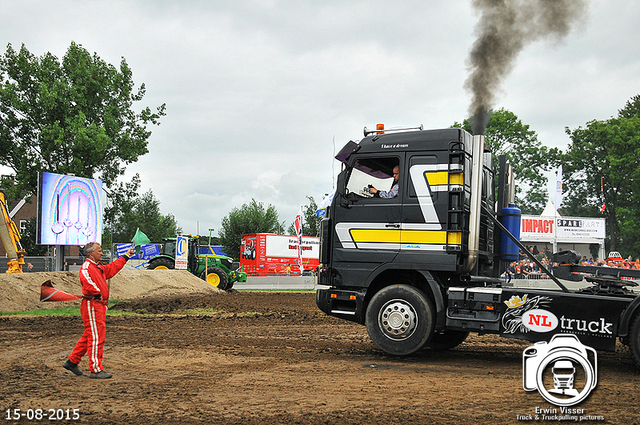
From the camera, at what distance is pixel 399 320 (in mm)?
8305

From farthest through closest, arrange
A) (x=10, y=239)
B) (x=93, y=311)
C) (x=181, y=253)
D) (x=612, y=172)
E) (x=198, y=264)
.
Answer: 1. (x=612, y=172)
2. (x=198, y=264)
3. (x=181, y=253)
4. (x=10, y=239)
5. (x=93, y=311)

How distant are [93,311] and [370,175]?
178 inches

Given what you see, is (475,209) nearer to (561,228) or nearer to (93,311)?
(93,311)

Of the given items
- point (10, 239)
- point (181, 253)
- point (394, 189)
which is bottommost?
point (181, 253)

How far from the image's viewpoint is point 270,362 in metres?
8.19

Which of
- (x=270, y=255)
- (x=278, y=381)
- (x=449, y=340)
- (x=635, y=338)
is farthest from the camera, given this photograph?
(x=270, y=255)

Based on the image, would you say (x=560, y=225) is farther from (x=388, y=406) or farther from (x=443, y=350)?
(x=388, y=406)

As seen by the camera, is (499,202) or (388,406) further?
(499,202)

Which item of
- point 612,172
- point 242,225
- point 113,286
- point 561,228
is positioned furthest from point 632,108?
point 113,286

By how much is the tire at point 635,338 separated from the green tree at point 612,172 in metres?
47.9

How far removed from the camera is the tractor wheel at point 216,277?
85.0ft

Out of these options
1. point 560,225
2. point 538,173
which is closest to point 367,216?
point 560,225

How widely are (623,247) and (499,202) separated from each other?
5368cm

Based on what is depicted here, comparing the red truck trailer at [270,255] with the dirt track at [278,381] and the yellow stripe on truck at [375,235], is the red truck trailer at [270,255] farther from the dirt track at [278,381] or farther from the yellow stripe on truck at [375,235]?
the yellow stripe on truck at [375,235]
